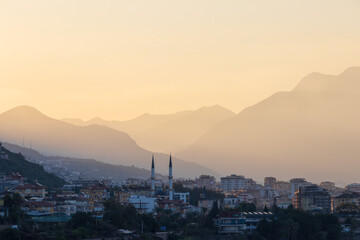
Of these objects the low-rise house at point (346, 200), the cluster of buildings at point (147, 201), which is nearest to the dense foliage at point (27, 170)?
the cluster of buildings at point (147, 201)

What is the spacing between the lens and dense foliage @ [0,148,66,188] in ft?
300

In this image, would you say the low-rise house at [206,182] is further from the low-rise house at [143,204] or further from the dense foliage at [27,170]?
the low-rise house at [143,204]

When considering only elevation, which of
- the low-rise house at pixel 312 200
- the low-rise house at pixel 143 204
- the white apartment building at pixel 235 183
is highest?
the white apartment building at pixel 235 183

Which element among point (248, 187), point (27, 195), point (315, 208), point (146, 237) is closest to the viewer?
point (146, 237)

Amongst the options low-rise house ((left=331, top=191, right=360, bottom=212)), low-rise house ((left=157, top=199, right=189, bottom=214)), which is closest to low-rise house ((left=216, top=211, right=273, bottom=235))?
low-rise house ((left=157, top=199, right=189, bottom=214))

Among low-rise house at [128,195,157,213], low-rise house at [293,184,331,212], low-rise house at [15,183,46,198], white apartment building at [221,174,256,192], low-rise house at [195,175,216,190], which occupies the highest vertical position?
white apartment building at [221,174,256,192]

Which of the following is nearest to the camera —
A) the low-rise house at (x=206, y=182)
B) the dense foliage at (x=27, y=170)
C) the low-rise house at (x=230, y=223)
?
the low-rise house at (x=230, y=223)

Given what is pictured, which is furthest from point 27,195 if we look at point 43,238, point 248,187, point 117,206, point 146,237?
point 248,187

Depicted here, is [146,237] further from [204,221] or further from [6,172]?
[6,172]

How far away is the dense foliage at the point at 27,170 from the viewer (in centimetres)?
9146

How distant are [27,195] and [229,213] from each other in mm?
15923

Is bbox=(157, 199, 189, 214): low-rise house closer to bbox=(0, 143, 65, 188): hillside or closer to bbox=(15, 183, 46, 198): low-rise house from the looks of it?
bbox=(15, 183, 46, 198): low-rise house

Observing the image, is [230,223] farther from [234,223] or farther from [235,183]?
[235,183]

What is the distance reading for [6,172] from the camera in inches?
3529
